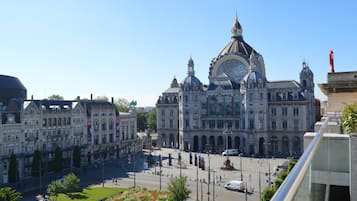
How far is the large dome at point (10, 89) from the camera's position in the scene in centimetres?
7800

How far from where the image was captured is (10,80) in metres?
82.4

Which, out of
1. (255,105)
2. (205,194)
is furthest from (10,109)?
(255,105)

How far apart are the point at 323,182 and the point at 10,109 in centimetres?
6863

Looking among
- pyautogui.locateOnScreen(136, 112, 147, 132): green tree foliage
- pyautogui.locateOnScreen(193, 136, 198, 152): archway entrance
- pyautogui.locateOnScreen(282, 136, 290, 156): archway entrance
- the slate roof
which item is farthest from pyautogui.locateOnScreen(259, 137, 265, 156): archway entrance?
pyautogui.locateOnScreen(136, 112, 147, 132): green tree foliage

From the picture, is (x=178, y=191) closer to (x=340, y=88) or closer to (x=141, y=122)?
(x=340, y=88)

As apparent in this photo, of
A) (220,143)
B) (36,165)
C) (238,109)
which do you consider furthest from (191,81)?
(36,165)

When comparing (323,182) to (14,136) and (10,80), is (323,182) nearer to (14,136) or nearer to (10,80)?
(14,136)

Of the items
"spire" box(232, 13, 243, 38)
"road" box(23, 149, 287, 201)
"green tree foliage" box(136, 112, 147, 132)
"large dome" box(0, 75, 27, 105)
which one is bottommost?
"road" box(23, 149, 287, 201)

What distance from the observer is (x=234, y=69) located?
104m

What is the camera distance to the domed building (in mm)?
92312

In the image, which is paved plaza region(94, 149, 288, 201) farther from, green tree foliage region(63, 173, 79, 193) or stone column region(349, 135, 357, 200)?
stone column region(349, 135, 357, 200)

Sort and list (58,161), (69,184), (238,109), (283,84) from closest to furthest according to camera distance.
A: (69,184), (58,161), (283,84), (238,109)

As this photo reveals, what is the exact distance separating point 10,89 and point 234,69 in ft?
195

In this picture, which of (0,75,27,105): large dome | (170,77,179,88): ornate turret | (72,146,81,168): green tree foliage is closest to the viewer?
(0,75,27,105): large dome
